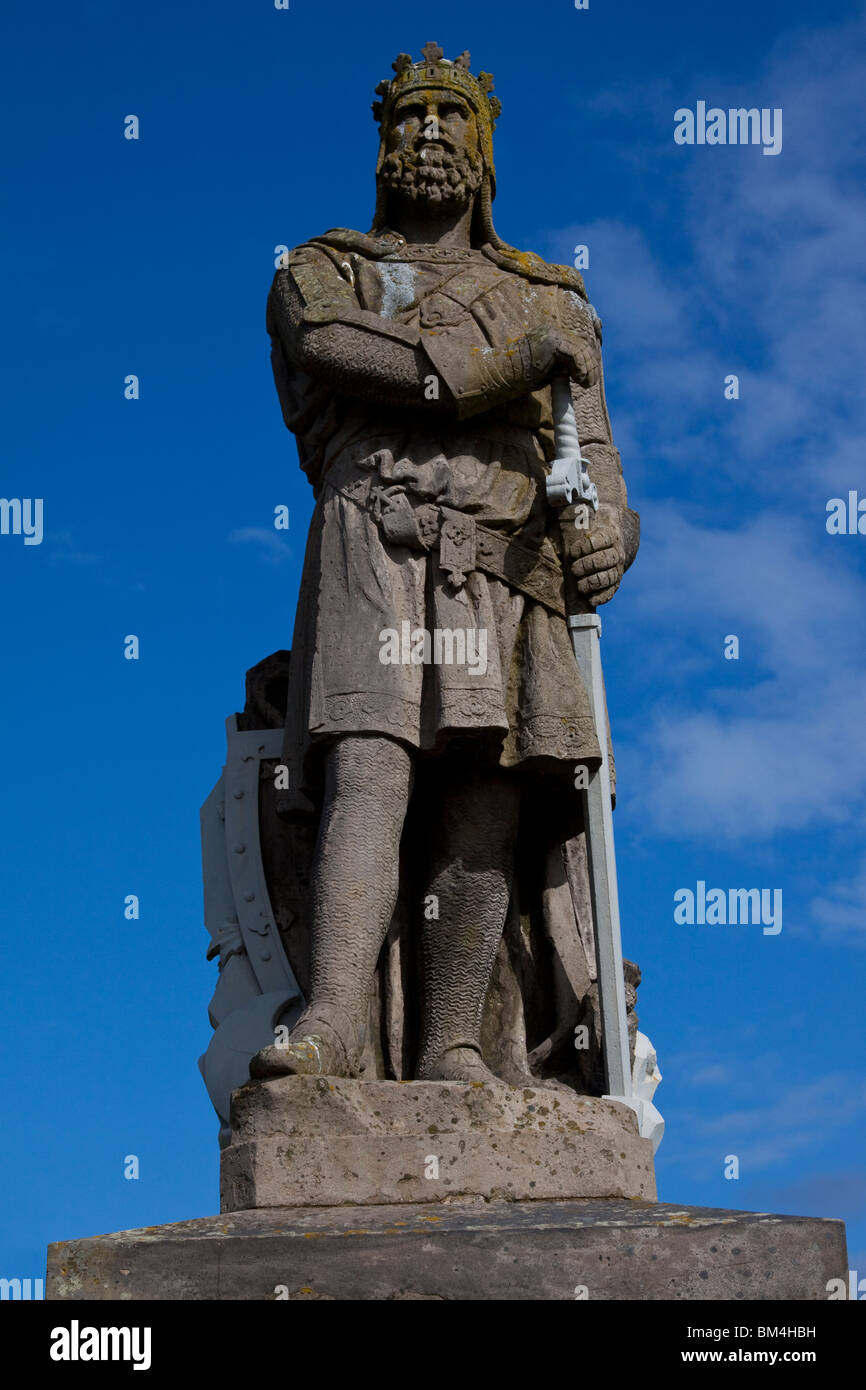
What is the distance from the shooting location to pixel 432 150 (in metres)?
8.29

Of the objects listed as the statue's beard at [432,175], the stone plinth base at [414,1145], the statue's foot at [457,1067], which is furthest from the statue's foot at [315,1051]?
the statue's beard at [432,175]

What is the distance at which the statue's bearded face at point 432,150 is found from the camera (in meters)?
8.30

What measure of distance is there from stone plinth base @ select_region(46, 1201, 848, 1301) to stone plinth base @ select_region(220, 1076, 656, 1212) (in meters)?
0.33

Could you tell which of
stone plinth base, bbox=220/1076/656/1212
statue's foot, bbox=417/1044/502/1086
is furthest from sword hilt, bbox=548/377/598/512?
stone plinth base, bbox=220/1076/656/1212

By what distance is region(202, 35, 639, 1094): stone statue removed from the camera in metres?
7.47

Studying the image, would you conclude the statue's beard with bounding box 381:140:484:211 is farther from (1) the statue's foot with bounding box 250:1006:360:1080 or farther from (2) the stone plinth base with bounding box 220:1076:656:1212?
(2) the stone plinth base with bounding box 220:1076:656:1212

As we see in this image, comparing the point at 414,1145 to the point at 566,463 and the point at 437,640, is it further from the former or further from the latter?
the point at 566,463

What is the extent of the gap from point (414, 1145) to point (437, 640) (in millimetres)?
2101

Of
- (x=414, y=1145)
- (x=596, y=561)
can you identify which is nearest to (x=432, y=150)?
(x=596, y=561)
